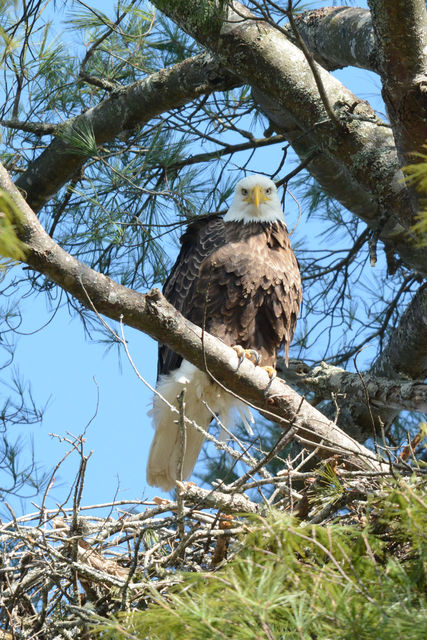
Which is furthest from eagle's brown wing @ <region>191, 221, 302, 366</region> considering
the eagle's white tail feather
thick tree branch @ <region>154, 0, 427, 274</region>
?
thick tree branch @ <region>154, 0, 427, 274</region>

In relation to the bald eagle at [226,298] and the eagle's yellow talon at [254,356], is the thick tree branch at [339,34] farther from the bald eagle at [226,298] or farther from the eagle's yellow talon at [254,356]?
the eagle's yellow talon at [254,356]

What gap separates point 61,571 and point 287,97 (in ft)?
7.25

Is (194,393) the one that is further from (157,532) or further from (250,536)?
(250,536)

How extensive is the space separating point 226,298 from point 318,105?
111 cm

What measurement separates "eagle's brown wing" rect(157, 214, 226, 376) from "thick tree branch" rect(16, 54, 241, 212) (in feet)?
2.12

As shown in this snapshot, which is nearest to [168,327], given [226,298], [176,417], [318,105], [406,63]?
[406,63]

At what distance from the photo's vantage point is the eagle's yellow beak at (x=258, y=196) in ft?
16.0

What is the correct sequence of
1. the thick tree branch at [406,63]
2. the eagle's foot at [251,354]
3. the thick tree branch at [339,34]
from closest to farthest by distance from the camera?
the thick tree branch at [406,63] < the thick tree branch at [339,34] < the eagle's foot at [251,354]

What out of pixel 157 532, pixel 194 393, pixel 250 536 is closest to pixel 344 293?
pixel 194 393

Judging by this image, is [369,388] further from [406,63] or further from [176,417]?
[406,63]

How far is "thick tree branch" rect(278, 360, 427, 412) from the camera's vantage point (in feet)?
12.4

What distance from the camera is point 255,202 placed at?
4.89 metres

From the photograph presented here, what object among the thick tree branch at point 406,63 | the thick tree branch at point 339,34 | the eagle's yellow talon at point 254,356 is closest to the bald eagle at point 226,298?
the eagle's yellow talon at point 254,356

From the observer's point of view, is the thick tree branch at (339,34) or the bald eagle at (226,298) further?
the bald eagle at (226,298)
